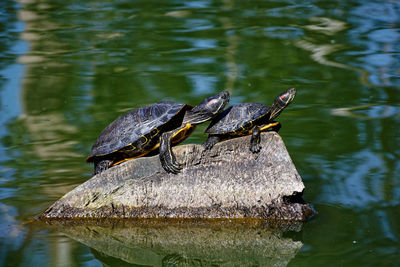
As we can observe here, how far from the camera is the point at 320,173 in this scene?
5996mm

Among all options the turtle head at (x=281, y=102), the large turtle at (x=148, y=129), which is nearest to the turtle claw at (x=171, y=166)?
the large turtle at (x=148, y=129)

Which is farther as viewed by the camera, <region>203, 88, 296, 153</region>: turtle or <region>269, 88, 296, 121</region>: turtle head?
<region>269, 88, 296, 121</region>: turtle head

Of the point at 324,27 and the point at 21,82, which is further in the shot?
the point at 324,27

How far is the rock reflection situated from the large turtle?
27.4 inches

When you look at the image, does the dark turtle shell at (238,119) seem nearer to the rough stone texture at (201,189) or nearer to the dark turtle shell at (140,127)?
the rough stone texture at (201,189)

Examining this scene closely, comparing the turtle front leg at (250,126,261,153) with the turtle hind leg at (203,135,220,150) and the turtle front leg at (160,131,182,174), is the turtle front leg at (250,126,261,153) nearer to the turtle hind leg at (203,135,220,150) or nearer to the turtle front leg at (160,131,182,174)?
the turtle hind leg at (203,135,220,150)

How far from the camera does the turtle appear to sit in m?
5.19

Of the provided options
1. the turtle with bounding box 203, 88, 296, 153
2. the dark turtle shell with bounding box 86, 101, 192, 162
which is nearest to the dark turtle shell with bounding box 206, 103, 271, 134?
the turtle with bounding box 203, 88, 296, 153

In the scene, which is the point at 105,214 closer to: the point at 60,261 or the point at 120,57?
the point at 60,261

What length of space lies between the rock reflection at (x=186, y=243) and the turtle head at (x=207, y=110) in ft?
3.16

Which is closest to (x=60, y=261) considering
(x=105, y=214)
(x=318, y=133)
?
(x=105, y=214)

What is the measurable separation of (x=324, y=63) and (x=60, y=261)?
6.30 meters

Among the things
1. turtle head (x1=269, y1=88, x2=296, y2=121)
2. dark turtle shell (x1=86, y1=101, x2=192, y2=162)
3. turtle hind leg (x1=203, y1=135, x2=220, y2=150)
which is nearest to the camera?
turtle hind leg (x1=203, y1=135, x2=220, y2=150)

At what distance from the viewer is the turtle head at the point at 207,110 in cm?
541
